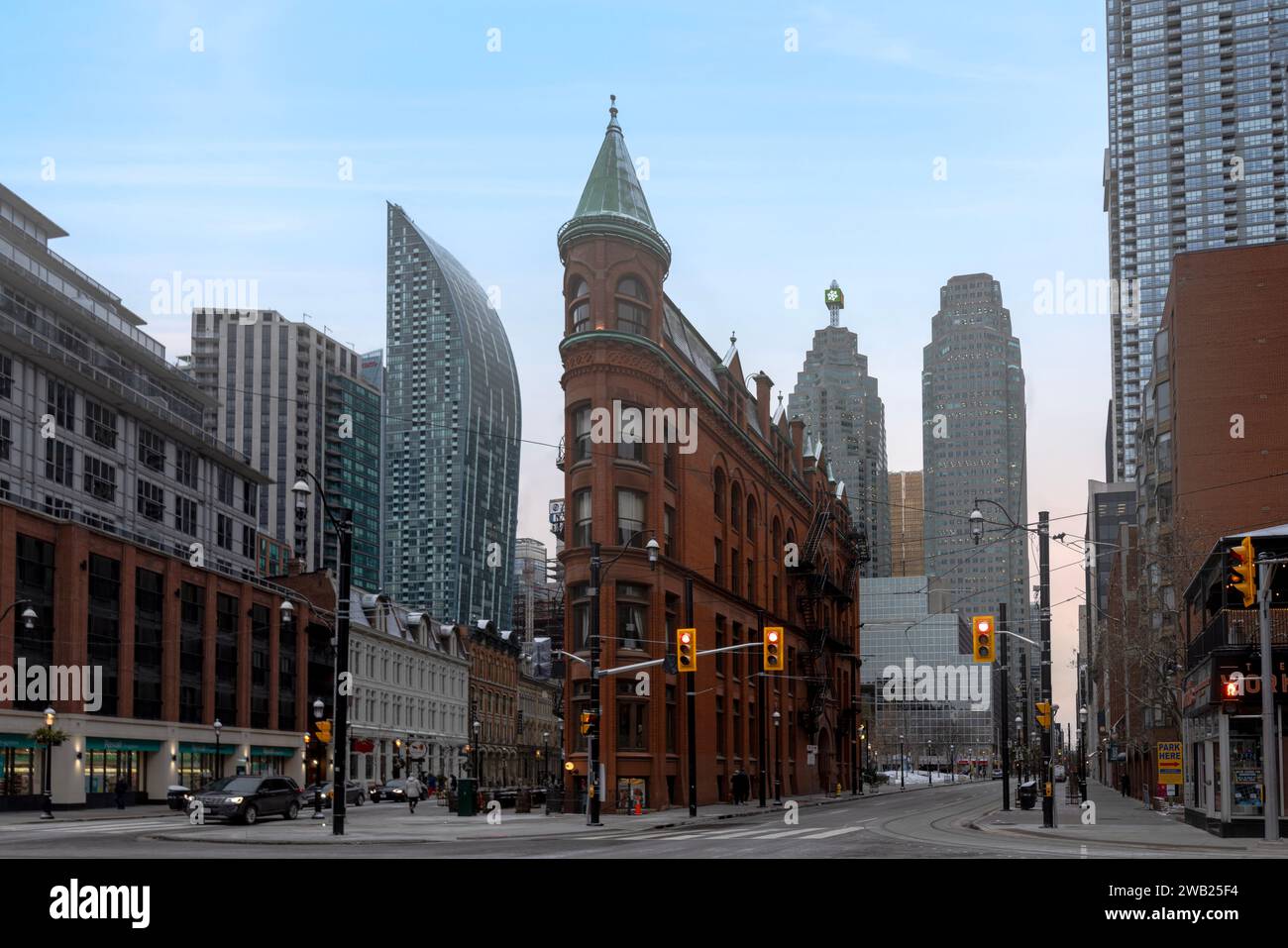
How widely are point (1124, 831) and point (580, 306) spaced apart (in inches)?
1183

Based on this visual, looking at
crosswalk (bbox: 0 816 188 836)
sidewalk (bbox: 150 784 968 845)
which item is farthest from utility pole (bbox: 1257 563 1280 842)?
crosswalk (bbox: 0 816 188 836)

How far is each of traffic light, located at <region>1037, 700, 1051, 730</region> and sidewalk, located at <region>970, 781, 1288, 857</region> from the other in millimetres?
3140

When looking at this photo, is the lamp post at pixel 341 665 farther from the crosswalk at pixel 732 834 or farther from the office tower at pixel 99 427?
the office tower at pixel 99 427

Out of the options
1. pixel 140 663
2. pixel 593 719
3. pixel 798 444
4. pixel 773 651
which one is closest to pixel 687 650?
pixel 593 719

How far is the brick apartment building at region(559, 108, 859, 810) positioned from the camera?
53500 millimetres

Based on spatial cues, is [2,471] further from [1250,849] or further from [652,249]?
[1250,849]

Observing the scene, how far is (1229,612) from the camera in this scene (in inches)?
1385

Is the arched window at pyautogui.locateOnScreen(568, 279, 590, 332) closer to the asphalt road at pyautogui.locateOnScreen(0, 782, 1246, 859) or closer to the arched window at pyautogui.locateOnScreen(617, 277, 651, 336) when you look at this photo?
the arched window at pyautogui.locateOnScreen(617, 277, 651, 336)

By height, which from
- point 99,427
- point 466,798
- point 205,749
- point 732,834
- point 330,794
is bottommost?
point 205,749

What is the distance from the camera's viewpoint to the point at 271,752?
294 feet

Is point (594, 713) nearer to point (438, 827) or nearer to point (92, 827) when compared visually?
point (438, 827)
